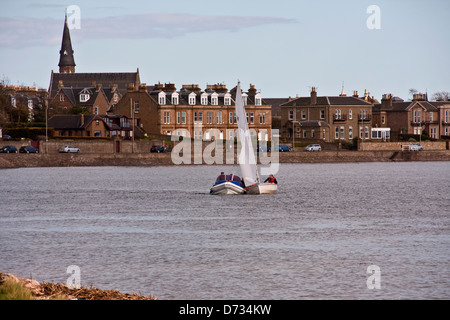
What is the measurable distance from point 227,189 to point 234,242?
24363 millimetres

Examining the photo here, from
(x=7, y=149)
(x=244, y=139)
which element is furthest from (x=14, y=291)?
(x=7, y=149)

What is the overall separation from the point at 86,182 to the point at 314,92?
74.6 meters

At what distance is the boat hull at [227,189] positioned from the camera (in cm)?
5959

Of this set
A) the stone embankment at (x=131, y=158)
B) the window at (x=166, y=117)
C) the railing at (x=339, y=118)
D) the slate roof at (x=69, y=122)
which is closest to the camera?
the stone embankment at (x=131, y=158)

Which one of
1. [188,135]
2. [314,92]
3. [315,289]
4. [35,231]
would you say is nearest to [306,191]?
[35,231]

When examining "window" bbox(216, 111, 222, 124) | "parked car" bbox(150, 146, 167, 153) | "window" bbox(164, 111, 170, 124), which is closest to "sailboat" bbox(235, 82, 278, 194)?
"parked car" bbox(150, 146, 167, 153)

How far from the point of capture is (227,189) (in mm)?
60188

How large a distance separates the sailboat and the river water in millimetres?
1021

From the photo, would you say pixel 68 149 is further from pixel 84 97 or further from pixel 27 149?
pixel 84 97

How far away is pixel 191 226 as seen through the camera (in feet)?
137

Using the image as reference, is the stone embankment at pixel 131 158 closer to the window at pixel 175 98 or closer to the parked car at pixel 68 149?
the parked car at pixel 68 149

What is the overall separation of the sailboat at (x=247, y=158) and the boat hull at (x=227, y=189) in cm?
65

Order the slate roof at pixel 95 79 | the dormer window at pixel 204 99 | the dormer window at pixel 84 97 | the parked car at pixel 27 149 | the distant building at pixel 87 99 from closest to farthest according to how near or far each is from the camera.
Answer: the parked car at pixel 27 149 → the dormer window at pixel 204 99 → the distant building at pixel 87 99 → the dormer window at pixel 84 97 → the slate roof at pixel 95 79

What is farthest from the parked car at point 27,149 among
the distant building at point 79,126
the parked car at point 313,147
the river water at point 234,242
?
the parked car at point 313,147
